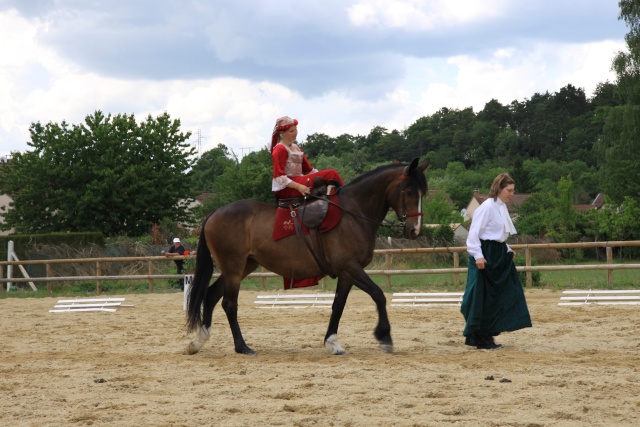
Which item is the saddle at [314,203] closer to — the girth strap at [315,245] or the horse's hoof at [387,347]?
the girth strap at [315,245]

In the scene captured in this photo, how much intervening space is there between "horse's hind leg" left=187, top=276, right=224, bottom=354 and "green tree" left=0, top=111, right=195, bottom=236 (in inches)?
1093

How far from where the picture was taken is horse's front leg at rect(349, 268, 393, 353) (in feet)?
27.6

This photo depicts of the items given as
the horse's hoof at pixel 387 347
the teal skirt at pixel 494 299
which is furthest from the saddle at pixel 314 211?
the teal skirt at pixel 494 299

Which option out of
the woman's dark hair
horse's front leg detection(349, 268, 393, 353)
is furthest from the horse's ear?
horse's front leg detection(349, 268, 393, 353)

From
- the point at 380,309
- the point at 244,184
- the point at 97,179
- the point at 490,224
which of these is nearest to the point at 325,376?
the point at 380,309

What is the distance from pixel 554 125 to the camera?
112000mm

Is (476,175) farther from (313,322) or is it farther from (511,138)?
(313,322)

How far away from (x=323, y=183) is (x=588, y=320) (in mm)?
4791

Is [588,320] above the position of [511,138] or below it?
below

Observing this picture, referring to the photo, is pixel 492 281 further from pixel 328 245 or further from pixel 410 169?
pixel 328 245

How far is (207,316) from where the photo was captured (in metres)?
9.21

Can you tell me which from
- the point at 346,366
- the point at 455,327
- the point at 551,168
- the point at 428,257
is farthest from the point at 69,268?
the point at 551,168

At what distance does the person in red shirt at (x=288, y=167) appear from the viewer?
29.1ft

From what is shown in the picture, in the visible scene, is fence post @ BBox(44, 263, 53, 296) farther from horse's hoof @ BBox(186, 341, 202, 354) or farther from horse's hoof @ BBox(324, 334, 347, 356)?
horse's hoof @ BBox(324, 334, 347, 356)
